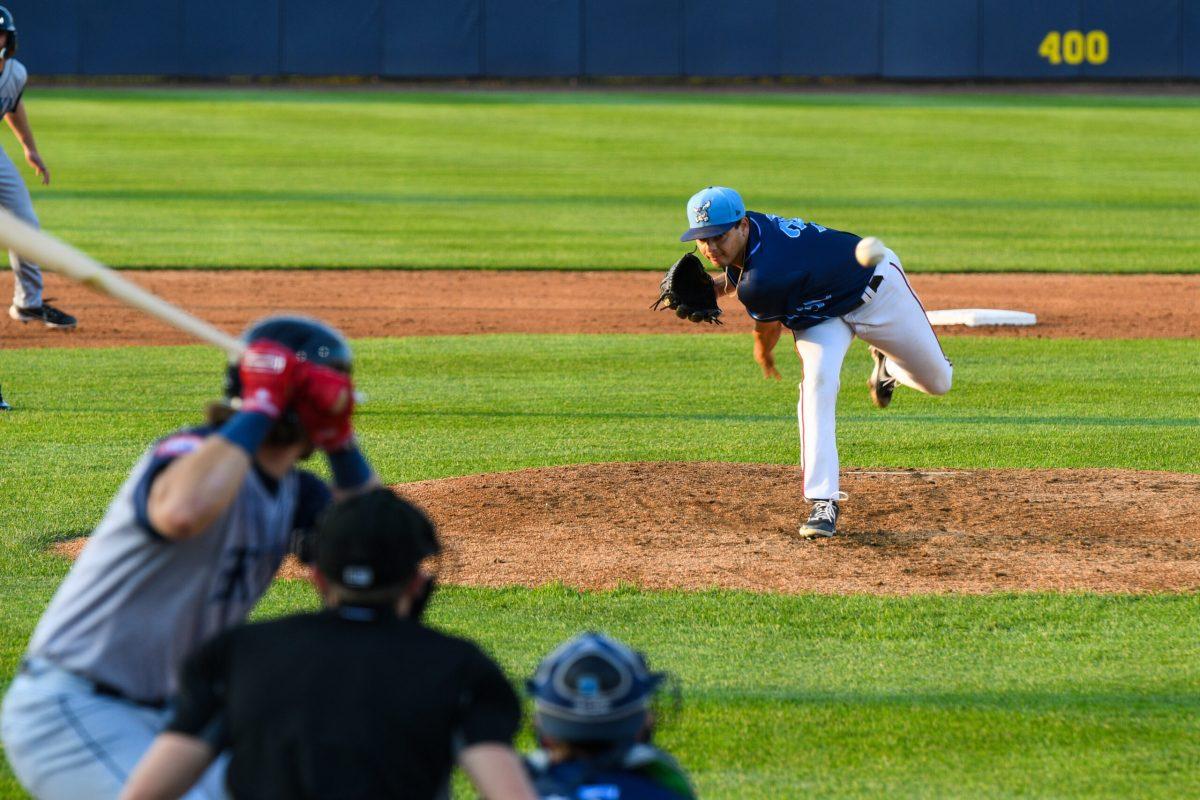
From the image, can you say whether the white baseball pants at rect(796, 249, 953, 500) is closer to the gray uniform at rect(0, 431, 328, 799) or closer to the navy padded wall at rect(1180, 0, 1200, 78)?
the gray uniform at rect(0, 431, 328, 799)

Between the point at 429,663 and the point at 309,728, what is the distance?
23 centimetres

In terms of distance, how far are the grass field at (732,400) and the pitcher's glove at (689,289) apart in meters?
1.35

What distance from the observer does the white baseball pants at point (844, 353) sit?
7.21 metres

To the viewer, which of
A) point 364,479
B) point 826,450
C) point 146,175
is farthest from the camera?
point 146,175

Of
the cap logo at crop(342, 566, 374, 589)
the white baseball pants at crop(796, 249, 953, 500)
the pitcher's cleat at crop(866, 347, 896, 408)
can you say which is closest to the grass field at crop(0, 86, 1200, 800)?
the pitcher's cleat at crop(866, 347, 896, 408)

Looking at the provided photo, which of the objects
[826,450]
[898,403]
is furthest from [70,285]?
[826,450]

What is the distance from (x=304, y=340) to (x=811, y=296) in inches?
175

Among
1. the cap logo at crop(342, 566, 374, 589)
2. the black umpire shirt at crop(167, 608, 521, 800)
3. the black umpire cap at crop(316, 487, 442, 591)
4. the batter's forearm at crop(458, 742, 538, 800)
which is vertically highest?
the black umpire cap at crop(316, 487, 442, 591)

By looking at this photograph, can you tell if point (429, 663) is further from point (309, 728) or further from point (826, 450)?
point (826, 450)

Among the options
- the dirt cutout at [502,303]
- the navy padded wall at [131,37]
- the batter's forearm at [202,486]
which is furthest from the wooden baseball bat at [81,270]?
the navy padded wall at [131,37]

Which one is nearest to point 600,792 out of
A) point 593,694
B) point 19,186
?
point 593,694

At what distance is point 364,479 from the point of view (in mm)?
3428

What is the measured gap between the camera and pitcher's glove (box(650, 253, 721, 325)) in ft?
25.4

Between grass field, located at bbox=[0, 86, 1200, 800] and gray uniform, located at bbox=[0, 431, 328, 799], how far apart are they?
1.34 metres
